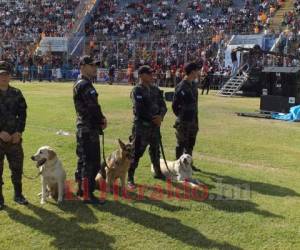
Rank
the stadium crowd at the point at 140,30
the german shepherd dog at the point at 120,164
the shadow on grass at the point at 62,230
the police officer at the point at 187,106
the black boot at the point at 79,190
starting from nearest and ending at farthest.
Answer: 1. the shadow on grass at the point at 62,230
2. the black boot at the point at 79,190
3. the german shepherd dog at the point at 120,164
4. the police officer at the point at 187,106
5. the stadium crowd at the point at 140,30

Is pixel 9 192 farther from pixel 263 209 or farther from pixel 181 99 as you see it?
pixel 263 209

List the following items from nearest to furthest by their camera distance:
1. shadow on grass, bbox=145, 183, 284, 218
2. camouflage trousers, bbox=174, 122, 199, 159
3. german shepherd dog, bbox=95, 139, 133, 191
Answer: shadow on grass, bbox=145, 183, 284, 218, german shepherd dog, bbox=95, 139, 133, 191, camouflage trousers, bbox=174, 122, 199, 159

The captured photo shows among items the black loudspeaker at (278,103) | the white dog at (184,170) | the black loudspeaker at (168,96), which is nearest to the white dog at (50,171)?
the white dog at (184,170)

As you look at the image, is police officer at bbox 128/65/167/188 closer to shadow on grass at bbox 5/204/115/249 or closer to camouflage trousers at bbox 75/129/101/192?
camouflage trousers at bbox 75/129/101/192

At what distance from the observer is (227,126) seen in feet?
50.4

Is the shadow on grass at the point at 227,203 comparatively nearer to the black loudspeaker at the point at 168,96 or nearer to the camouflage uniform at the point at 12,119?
the camouflage uniform at the point at 12,119

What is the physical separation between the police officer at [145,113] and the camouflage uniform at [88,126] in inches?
43.6

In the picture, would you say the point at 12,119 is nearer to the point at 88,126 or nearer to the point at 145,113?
the point at 88,126

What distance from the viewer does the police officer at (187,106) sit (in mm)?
8625

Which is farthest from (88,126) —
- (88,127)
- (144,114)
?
(144,114)

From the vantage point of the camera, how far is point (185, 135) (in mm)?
8938

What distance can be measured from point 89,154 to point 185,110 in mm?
2427

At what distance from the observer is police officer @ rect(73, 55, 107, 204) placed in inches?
265

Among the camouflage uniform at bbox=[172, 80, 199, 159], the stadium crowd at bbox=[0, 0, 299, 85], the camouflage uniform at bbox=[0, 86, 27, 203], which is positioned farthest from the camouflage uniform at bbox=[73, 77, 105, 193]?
the stadium crowd at bbox=[0, 0, 299, 85]
